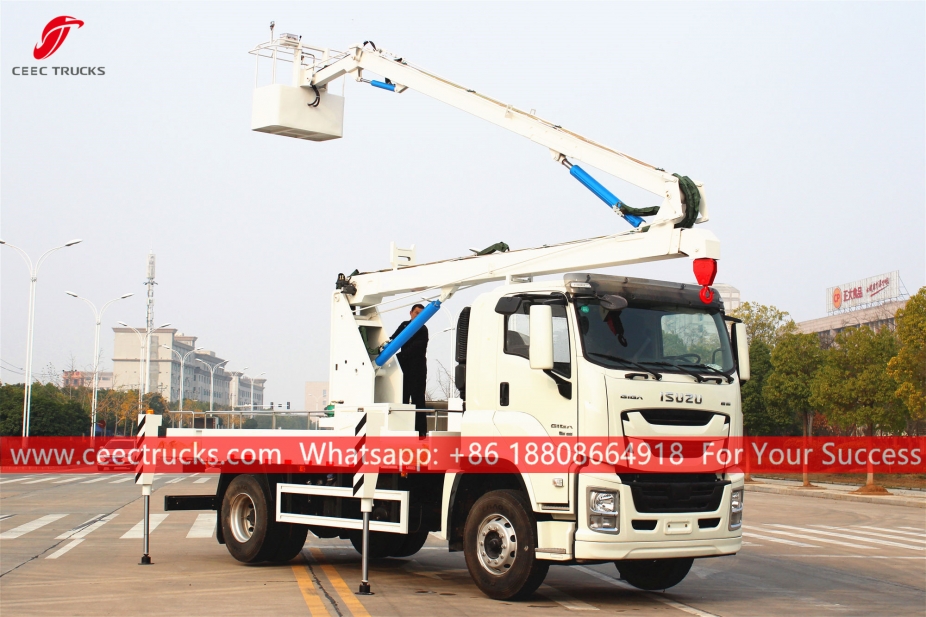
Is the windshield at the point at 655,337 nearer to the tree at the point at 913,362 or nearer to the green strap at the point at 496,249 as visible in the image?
the green strap at the point at 496,249

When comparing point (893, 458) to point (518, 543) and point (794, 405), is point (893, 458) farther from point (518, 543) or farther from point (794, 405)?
point (518, 543)

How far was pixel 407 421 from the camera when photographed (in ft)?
37.6

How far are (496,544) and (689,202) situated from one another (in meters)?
3.86

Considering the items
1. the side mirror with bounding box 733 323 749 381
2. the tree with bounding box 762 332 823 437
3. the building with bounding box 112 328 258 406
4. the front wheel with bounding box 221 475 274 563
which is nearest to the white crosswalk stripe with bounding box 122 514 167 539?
the front wheel with bounding box 221 475 274 563

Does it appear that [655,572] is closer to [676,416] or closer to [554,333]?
[676,416]

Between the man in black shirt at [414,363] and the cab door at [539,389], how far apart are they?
2.52 metres

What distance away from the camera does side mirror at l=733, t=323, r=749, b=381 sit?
10.1 metres

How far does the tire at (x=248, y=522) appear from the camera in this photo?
475 inches

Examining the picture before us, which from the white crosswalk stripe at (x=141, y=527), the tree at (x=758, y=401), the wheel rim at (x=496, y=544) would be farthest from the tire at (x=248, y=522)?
the tree at (x=758, y=401)

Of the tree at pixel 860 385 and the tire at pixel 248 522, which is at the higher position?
the tree at pixel 860 385

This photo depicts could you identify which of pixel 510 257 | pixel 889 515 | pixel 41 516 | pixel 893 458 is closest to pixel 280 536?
pixel 510 257

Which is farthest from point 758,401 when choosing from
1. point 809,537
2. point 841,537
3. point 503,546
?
point 503,546

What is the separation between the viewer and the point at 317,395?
43.8 feet

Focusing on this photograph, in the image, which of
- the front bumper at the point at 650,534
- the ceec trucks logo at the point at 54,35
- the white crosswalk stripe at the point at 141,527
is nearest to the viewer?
the front bumper at the point at 650,534
